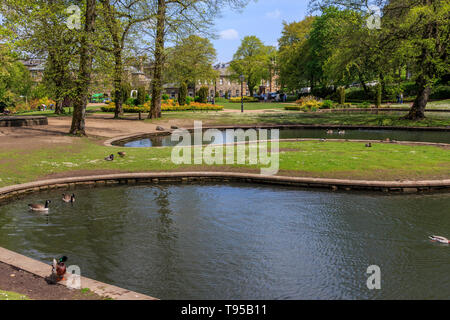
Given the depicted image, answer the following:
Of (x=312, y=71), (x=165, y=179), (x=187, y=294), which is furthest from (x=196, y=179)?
(x=312, y=71)

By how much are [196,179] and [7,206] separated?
6.47 metres

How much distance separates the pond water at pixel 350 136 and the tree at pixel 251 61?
229ft

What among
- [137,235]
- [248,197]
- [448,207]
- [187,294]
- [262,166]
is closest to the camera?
[187,294]

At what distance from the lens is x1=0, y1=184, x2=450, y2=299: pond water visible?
7.67m

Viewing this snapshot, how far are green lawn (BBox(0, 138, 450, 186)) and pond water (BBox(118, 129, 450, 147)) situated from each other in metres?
5.41

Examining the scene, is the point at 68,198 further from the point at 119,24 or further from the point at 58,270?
the point at 119,24

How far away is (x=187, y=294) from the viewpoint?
7.32 meters

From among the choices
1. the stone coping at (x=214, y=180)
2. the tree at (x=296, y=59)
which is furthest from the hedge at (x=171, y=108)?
the stone coping at (x=214, y=180)

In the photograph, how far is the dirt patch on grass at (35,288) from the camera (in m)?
6.55

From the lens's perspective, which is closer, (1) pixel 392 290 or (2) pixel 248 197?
(1) pixel 392 290

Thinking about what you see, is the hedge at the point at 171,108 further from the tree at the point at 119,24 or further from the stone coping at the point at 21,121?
the stone coping at the point at 21,121

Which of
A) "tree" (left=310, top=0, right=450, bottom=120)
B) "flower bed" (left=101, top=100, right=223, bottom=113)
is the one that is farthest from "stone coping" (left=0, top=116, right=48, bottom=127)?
"tree" (left=310, top=0, right=450, bottom=120)
